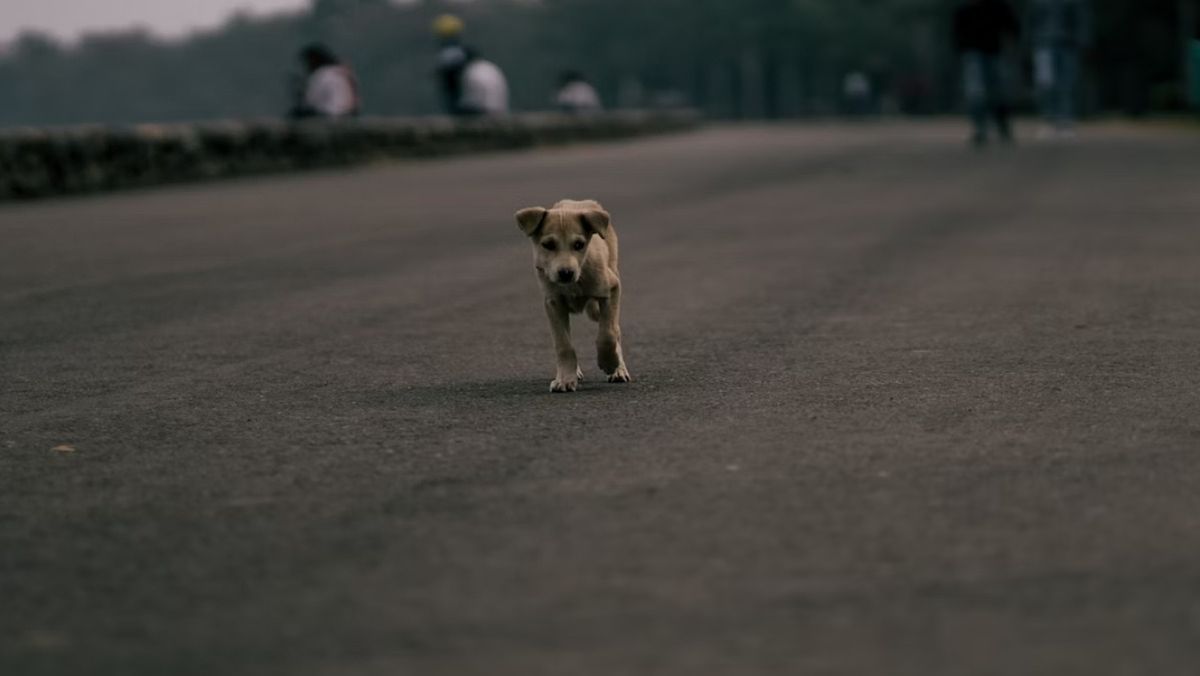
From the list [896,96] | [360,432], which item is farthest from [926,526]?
[896,96]

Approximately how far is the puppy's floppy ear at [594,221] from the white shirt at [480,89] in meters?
30.8

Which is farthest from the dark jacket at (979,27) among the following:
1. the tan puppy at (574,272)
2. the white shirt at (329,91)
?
the tan puppy at (574,272)

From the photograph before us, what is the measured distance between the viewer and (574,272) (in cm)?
681

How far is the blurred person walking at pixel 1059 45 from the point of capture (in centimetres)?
3681

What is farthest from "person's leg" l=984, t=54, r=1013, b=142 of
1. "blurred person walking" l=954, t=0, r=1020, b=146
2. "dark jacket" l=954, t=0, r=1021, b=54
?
"dark jacket" l=954, t=0, r=1021, b=54

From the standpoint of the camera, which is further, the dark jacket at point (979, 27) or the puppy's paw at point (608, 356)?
the dark jacket at point (979, 27)

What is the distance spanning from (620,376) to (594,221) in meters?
0.65

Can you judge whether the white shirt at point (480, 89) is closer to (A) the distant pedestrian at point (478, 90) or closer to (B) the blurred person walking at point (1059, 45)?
(A) the distant pedestrian at point (478, 90)

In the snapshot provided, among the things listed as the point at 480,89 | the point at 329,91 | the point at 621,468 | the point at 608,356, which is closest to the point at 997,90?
the point at 480,89

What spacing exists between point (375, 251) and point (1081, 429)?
8397 mm

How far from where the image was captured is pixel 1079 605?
3945mm

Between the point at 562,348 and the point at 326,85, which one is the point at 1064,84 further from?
the point at 562,348

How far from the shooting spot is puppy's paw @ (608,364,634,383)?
7.35 meters

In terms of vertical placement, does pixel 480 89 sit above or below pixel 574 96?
above
